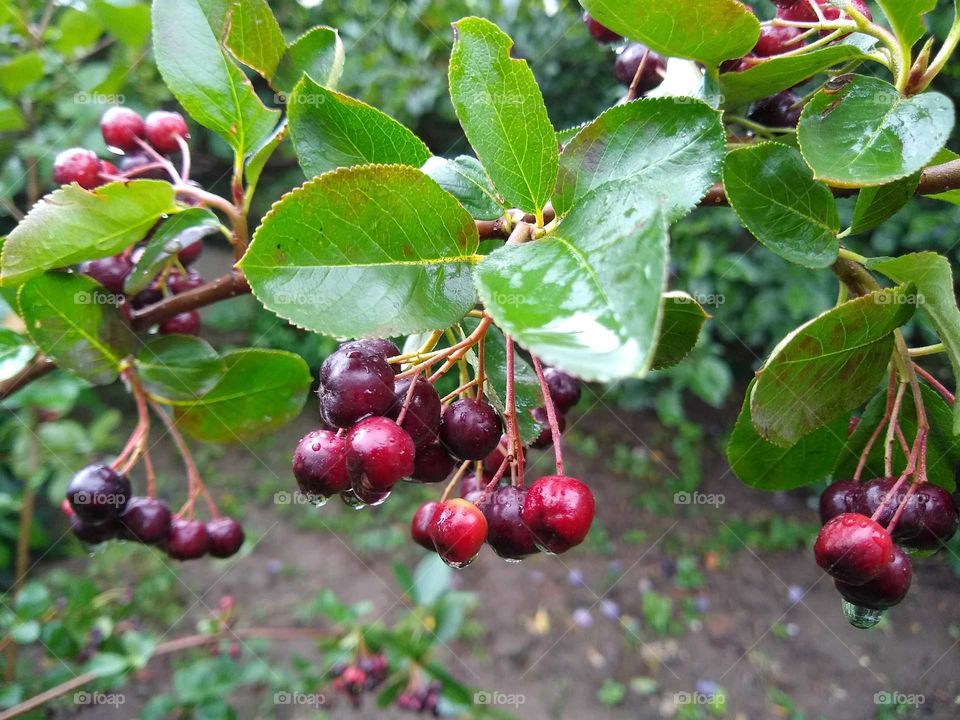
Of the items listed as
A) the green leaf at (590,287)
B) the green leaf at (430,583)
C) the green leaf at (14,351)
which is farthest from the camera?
the green leaf at (430,583)

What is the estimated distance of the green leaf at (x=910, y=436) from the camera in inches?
27.8

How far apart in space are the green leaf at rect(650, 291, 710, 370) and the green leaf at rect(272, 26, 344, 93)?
1.61ft

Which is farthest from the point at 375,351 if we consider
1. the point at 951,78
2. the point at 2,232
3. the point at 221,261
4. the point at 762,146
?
the point at 221,261

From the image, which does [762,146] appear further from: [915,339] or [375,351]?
[915,339]

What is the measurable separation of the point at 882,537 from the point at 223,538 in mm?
949

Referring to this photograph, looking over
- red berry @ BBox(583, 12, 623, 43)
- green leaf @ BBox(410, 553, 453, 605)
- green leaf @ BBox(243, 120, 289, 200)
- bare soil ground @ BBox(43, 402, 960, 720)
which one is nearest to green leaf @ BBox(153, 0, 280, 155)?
green leaf @ BBox(243, 120, 289, 200)

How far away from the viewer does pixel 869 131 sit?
0.60m

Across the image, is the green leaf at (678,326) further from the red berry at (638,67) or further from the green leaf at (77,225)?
the green leaf at (77,225)

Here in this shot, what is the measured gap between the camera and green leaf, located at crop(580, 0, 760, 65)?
58cm

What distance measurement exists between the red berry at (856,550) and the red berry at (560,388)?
13.2 inches

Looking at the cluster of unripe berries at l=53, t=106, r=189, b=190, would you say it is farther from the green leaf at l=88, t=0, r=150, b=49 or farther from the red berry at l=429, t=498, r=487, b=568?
the green leaf at l=88, t=0, r=150, b=49

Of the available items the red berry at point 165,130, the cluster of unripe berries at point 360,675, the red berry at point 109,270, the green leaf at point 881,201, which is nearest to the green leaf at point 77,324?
the red berry at point 109,270

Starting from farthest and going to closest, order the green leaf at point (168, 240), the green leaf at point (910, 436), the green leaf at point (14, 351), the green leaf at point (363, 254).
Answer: the green leaf at point (14, 351) < the green leaf at point (168, 240) < the green leaf at point (910, 436) < the green leaf at point (363, 254)

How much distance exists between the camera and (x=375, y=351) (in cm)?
60
